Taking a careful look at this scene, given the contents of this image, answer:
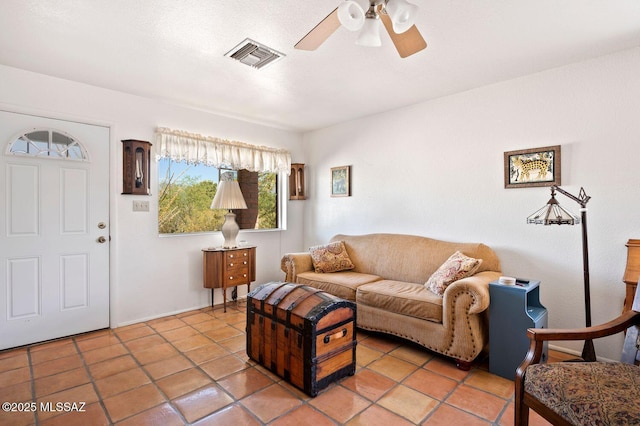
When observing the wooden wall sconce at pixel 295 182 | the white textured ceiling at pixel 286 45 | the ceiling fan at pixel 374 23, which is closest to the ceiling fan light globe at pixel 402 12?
the ceiling fan at pixel 374 23

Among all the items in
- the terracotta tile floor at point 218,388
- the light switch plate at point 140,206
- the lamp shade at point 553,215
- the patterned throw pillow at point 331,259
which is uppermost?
the light switch plate at point 140,206

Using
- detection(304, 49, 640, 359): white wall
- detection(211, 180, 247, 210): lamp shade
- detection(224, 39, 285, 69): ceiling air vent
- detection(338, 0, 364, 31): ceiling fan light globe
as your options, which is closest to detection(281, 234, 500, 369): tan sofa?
detection(304, 49, 640, 359): white wall

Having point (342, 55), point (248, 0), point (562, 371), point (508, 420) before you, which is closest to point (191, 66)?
point (248, 0)

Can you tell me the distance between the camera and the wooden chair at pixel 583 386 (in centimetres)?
118

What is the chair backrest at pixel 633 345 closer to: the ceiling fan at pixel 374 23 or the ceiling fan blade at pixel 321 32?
the ceiling fan at pixel 374 23

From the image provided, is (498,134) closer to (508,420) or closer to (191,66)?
(508,420)

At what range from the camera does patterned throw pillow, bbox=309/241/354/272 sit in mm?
3602

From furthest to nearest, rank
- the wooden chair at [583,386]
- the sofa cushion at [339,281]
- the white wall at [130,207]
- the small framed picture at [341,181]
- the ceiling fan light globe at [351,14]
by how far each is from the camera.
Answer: the small framed picture at [341,181], the sofa cushion at [339,281], the white wall at [130,207], the ceiling fan light globe at [351,14], the wooden chair at [583,386]

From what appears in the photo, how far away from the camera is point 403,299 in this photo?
264 centimetres

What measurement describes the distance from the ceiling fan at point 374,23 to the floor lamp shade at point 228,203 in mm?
2322

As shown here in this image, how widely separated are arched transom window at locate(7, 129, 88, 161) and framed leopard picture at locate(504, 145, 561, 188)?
405 centimetres

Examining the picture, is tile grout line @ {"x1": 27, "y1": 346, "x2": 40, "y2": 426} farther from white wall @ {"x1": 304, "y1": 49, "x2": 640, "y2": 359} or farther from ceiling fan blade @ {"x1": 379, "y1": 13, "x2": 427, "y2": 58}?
white wall @ {"x1": 304, "y1": 49, "x2": 640, "y2": 359}

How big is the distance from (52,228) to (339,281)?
2.75 meters

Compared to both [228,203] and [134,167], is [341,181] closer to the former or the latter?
[228,203]
